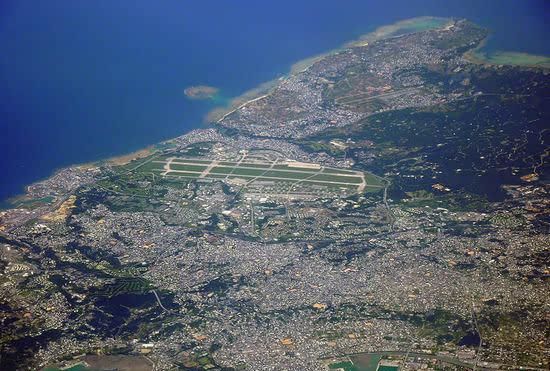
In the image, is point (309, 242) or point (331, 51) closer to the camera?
point (309, 242)

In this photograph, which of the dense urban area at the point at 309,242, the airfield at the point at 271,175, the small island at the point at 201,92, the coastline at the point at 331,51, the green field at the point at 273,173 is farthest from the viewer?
the small island at the point at 201,92

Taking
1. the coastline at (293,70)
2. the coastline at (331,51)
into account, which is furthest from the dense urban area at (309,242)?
the coastline at (331,51)

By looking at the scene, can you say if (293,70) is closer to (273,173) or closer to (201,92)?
(201,92)

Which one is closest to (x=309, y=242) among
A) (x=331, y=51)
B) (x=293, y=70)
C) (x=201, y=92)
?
(x=201, y=92)

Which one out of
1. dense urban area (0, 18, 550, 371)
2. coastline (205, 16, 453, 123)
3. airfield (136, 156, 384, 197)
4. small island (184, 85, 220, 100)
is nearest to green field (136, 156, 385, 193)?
airfield (136, 156, 384, 197)

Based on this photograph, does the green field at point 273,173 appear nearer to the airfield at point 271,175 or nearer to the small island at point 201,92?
the airfield at point 271,175

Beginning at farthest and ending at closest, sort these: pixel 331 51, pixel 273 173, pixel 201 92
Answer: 1. pixel 331 51
2. pixel 201 92
3. pixel 273 173

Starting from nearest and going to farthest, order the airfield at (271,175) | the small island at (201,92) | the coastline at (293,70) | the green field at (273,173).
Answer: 1. the airfield at (271,175)
2. the green field at (273,173)
3. the coastline at (293,70)
4. the small island at (201,92)
